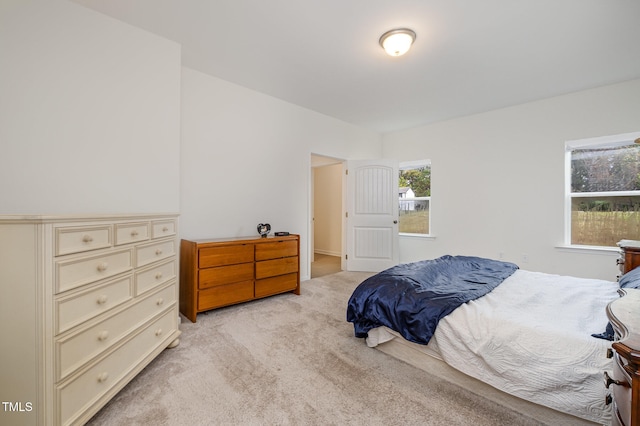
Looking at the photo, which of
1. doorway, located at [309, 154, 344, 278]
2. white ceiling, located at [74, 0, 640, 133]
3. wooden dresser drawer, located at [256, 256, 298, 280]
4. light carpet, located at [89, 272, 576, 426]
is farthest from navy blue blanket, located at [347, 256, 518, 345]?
doorway, located at [309, 154, 344, 278]

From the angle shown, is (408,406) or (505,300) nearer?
(408,406)

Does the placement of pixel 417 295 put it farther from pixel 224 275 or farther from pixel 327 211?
pixel 327 211

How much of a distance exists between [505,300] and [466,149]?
3.31 m

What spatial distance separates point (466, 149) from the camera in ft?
14.3

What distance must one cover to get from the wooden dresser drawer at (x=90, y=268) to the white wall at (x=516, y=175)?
4513 mm

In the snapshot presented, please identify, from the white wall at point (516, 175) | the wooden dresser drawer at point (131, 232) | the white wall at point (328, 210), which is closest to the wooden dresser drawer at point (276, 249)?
the wooden dresser drawer at point (131, 232)

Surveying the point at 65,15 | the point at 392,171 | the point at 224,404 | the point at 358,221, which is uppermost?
the point at 65,15

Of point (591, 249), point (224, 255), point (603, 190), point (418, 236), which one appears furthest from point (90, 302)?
point (603, 190)

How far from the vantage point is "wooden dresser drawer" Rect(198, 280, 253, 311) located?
2.62 meters

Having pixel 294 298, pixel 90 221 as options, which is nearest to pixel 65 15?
pixel 90 221

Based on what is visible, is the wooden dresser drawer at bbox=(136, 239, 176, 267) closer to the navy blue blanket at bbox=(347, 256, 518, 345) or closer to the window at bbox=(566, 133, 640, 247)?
the navy blue blanket at bbox=(347, 256, 518, 345)

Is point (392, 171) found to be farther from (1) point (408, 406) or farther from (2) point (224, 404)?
(2) point (224, 404)

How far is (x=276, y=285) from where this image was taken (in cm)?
320

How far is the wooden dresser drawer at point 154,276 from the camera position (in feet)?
5.44
